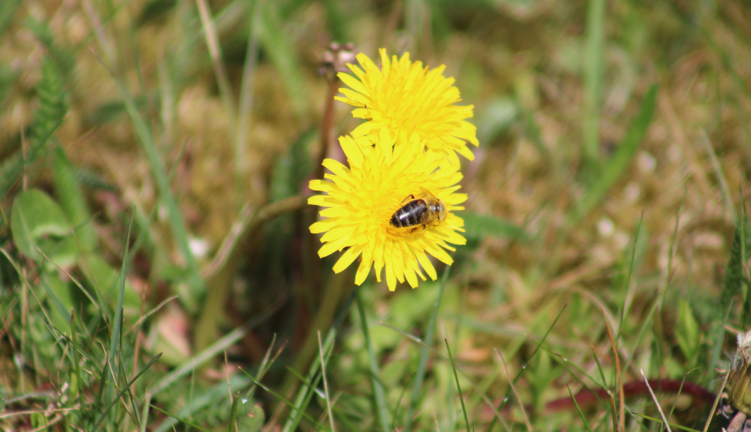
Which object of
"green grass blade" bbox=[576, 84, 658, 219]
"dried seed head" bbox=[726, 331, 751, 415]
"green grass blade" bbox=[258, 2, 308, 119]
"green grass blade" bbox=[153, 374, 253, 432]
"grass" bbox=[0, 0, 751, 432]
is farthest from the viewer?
"green grass blade" bbox=[258, 2, 308, 119]

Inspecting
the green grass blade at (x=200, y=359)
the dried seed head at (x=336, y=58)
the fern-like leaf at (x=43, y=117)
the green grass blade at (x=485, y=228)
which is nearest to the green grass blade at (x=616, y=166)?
the green grass blade at (x=485, y=228)

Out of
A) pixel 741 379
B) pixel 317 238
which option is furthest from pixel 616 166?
pixel 317 238

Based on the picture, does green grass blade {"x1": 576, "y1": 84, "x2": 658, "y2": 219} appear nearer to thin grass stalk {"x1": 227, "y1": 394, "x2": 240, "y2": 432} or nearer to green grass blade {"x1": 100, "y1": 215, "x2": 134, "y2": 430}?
thin grass stalk {"x1": 227, "y1": 394, "x2": 240, "y2": 432}

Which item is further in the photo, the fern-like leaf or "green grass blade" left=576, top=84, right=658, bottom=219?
"green grass blade" left=576, top=84, right=658, bottom=219

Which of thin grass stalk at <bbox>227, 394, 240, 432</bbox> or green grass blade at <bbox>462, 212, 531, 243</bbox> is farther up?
green grass blade at <bbox>462, 212, 531, 243</bbox>

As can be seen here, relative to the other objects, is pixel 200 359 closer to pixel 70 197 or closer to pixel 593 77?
pixel 70 197

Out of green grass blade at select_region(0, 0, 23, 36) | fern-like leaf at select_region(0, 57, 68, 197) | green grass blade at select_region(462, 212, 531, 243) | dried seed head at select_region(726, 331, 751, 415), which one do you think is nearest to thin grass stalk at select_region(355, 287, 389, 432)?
green grass blade at select_region(462, 212, 531, 243)

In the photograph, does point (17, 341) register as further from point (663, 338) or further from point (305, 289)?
point (663, 338)
